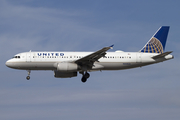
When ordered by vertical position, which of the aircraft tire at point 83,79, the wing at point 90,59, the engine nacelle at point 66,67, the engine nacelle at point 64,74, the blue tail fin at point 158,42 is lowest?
the aircraft tire at point 83,79

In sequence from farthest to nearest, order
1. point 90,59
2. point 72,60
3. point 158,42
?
point 158,42, point 72,60, point 90,59

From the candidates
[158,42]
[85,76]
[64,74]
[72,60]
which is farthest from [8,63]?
[158,42]

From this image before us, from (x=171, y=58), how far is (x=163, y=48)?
3.25m

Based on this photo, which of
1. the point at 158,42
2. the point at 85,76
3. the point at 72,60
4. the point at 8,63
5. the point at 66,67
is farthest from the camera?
the point at 158,42

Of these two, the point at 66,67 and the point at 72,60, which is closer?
the point at 66,67

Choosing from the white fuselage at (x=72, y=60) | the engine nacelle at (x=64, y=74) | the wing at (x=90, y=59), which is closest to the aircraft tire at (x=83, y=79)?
the engine nacelle at (x=64, y=74)

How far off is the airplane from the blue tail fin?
1.55m

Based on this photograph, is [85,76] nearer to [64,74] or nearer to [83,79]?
[83,79]

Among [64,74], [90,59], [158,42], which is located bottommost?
[64,74]

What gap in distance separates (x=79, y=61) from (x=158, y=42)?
12.4 m

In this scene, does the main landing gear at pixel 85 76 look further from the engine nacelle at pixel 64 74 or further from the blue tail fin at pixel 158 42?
the blue tail fin at pixel 158 42

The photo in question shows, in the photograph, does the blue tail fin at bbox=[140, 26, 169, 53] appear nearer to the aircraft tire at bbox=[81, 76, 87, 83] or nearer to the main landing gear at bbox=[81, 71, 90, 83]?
the main landing gear at bbox=[81, 71, 90, 83]

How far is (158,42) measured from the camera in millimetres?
42719

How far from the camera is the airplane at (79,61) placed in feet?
123
